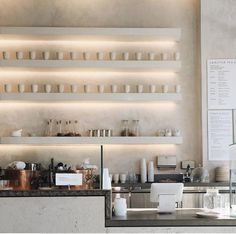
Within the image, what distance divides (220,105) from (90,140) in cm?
176

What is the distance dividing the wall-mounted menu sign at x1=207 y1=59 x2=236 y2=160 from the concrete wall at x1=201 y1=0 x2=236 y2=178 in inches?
3.6

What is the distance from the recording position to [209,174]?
624cm

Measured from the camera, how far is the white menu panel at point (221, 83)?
6.36 metres

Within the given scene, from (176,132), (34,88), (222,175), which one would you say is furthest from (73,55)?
(222,175)

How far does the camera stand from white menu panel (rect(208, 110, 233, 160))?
6293mm

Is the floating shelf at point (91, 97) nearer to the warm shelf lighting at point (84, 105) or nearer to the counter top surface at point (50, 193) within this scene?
the warm shelf lighting at point (84, 105)

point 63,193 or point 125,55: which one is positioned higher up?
point 125,55

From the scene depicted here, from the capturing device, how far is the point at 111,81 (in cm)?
645

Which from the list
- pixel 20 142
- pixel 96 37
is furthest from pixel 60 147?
pixel 96 37

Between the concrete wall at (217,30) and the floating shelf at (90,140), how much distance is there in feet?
2.85

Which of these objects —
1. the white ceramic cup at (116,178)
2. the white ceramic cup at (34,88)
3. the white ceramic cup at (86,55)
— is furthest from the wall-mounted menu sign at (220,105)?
the white ceramic cup at (34,88)

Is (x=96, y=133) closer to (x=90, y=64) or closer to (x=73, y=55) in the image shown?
(x=90, y=64)

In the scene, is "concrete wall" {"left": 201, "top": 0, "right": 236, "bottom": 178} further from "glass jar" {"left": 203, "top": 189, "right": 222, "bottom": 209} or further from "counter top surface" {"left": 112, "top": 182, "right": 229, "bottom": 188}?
"glass jar" {"left": 203, "top": 189, "right": 222, "bottom": 209}

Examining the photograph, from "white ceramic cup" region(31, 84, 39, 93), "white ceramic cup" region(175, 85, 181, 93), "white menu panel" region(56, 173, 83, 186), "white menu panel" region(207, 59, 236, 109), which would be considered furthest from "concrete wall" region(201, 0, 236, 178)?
"white menu panel" region(56, 173, 83, 186)
